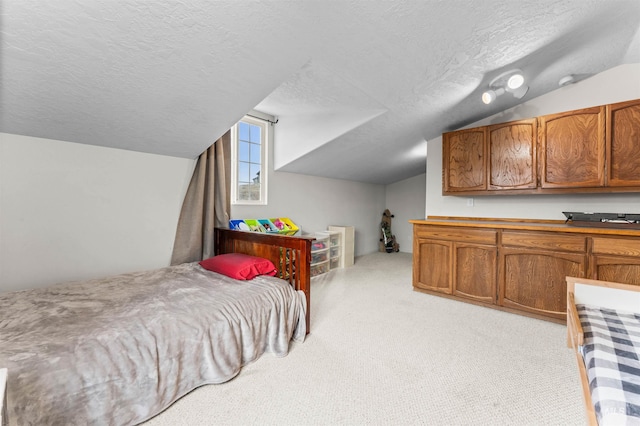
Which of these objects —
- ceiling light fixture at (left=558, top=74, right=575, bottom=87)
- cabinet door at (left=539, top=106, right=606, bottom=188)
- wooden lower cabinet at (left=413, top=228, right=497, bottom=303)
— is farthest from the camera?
wooden lower cabinet at (left=413, top=228, right=497, bottom=303)

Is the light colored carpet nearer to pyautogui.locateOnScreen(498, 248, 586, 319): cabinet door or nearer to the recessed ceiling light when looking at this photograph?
pyautogui.locateOnScreen(498, 248, 586, 319): cabinet door

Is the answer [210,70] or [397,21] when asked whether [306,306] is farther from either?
[397,21]

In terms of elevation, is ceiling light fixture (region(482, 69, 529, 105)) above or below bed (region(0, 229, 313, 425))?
above

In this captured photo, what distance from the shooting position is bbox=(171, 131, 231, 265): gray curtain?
2.58 m

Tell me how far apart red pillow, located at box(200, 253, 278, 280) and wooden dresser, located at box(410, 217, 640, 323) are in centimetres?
188

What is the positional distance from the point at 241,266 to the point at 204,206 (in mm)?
1012

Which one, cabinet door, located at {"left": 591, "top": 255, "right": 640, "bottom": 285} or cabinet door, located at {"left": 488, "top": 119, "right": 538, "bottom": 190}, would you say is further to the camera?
cabinet door, located at {"left": 488, "top": 119, "right": 538, "bottom": 190}

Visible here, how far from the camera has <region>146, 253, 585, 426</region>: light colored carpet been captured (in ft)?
4.22

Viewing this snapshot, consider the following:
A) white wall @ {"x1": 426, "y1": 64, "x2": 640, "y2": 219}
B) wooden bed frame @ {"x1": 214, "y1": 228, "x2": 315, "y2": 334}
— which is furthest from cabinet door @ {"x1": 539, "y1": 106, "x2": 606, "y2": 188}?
wooden bed frame @ {"x1": 214, "y1": 228, "x2": 315, "y2": 334}

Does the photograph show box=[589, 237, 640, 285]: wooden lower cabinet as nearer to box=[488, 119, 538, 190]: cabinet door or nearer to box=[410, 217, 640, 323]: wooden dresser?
box=[410, 217, 640, 323]: wooden dresser

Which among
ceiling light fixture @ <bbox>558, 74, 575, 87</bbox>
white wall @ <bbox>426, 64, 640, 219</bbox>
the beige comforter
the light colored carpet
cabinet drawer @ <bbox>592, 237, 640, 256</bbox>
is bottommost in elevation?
the light colored carpet

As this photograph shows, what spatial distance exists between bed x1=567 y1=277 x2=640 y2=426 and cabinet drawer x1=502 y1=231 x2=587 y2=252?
0.90 m

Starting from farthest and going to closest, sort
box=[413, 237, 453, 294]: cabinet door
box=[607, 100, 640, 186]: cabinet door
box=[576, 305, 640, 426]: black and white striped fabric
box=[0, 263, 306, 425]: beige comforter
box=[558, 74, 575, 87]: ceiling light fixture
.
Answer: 1. box=[413, 237, 453, 294]: cabinet door
2. box=[558, 74, 575, 87]: ceiling light fixture
3. box=[607, 100, 640, 186]: cabinet door
4. box=[0, 263, 306, 425]: beige comforter
5. box=[576, 305, 640, 426]: black and white striped fabric

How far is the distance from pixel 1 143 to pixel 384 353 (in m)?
2.94
